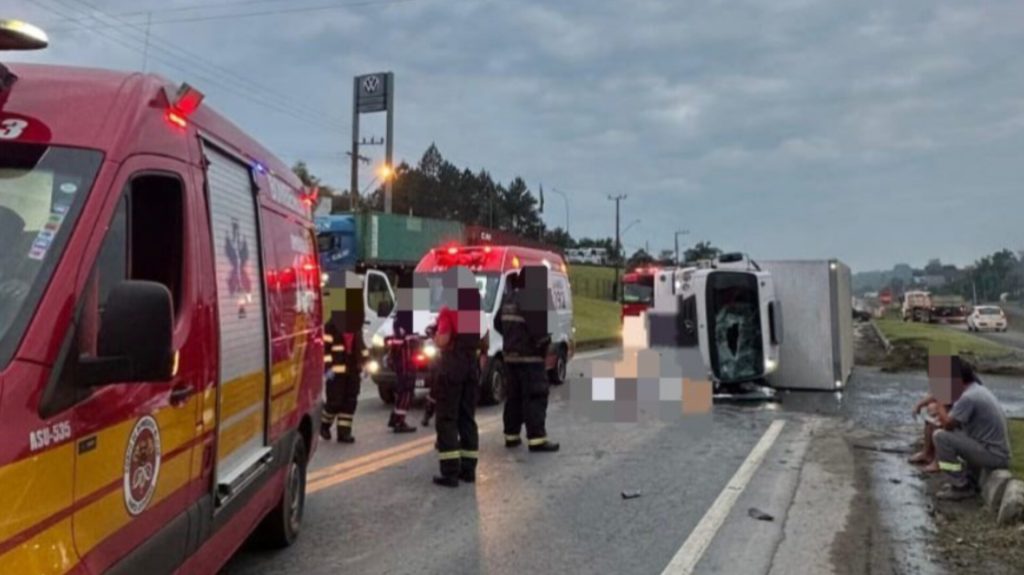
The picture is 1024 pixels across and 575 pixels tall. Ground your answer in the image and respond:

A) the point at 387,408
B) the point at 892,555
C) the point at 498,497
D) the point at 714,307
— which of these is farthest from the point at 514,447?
→ the point at 714,307

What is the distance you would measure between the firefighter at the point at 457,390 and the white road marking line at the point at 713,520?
2.19 meters

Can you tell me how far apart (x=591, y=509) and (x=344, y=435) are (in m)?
3.72

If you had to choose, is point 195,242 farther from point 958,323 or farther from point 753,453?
point 958,323

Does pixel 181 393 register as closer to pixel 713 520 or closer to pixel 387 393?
pixel 713 520

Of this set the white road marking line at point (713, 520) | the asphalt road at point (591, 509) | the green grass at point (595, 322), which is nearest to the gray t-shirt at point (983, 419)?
the asphalt road at point (591, 509)

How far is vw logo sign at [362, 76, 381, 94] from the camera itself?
2258 inches

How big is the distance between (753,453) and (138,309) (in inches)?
326

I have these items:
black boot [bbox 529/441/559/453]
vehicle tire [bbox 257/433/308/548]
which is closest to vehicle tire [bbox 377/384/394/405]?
black boot [bbox 529/441/559/453]

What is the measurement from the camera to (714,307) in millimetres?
14789

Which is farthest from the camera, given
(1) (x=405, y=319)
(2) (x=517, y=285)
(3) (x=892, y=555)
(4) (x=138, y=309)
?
(1) (x=405, y=319)

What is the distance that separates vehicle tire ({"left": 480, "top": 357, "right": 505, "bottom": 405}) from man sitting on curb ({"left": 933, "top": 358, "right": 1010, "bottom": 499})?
6708mm

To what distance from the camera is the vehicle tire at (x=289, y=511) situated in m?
5.53

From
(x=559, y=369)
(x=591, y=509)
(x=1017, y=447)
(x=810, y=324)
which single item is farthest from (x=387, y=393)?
(x=1017, y=447)

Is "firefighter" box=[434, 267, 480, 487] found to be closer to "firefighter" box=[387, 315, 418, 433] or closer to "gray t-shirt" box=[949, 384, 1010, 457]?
"firefighter" box=[387, 315, 418, 433]
